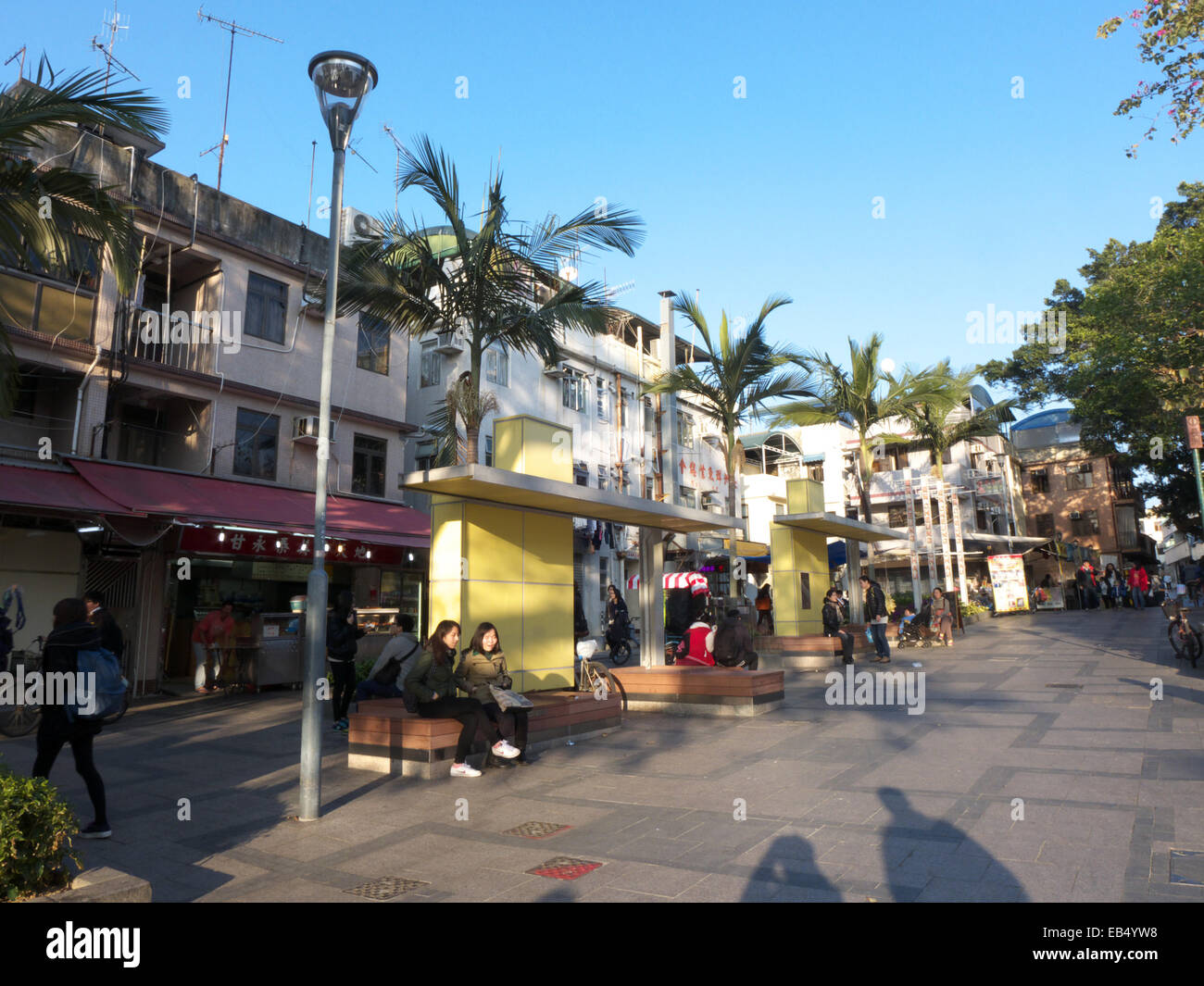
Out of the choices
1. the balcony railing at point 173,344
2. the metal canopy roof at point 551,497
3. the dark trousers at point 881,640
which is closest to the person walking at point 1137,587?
the dark trousers at point 881,640

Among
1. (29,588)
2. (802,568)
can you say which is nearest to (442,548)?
(29,588)

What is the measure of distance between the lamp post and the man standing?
9.72 metres

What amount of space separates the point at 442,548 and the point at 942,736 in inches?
239

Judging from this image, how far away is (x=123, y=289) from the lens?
6914 millimetres

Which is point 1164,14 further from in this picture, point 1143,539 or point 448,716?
point 1143,539

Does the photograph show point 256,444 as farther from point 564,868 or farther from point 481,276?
point 564,868

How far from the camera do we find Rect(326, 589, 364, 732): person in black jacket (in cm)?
1084

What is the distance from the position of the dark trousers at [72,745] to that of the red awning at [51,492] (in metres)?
A: 7.48
